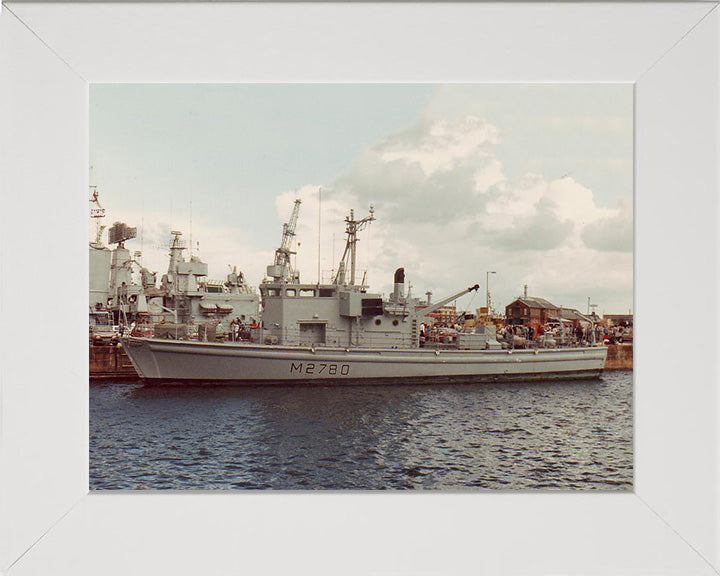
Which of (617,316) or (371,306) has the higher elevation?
(371,306)

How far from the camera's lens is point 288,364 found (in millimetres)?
9898

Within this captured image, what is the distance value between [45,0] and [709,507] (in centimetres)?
321

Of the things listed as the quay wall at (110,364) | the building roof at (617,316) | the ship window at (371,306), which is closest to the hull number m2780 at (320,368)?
the ship window at (371,306)

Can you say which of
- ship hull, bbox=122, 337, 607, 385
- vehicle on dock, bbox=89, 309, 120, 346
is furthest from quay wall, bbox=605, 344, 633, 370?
vehicle on dock, bbox=89, 309, 120, 346

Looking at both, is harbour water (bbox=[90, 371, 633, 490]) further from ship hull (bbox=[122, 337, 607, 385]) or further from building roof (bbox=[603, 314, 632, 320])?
building roof (bbox=[603, 314, 632, 320])

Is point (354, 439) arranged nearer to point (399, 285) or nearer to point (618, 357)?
point (399, 285)

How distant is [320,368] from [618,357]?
11404 mm

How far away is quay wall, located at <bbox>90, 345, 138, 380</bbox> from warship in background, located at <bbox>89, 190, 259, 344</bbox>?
200cm

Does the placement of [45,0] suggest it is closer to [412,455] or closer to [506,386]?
[412,455]

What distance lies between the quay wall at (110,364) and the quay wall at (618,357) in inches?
535

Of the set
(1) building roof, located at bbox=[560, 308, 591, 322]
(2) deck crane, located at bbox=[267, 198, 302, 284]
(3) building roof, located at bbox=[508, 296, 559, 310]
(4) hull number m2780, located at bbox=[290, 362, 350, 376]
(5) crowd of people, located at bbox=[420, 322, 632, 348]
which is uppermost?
(2) deck crane, located at bbox=[267, 198, 302, 284]

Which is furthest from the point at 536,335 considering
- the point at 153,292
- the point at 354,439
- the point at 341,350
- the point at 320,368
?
the point at 153,292

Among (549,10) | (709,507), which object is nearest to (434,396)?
(709,507)

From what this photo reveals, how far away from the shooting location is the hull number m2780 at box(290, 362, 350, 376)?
32.6ft
